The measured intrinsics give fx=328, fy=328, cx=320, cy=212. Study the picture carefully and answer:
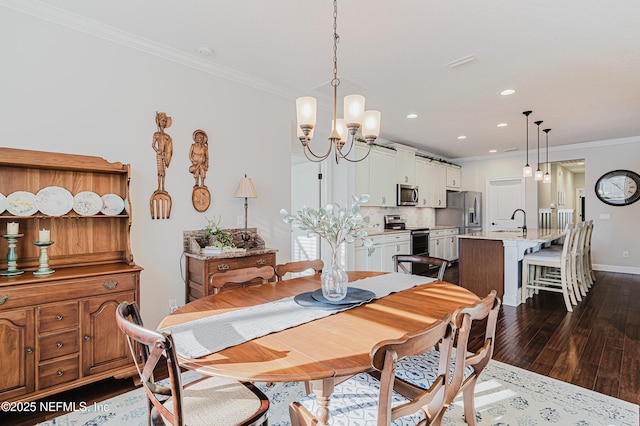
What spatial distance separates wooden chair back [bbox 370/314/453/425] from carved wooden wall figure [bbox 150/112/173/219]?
8.48ft

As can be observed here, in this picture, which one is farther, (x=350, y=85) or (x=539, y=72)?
(x=350, y=85)

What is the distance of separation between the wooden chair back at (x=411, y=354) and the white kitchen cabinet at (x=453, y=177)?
7.35 m

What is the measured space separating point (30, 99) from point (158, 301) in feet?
6.04

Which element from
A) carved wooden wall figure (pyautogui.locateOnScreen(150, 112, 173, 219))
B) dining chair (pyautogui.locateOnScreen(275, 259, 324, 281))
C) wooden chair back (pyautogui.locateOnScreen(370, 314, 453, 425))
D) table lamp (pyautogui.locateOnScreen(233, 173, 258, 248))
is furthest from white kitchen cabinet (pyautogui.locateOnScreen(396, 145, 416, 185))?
wooden chair back (pyautogui.locateOnScreen(370, 314, 453, 425))

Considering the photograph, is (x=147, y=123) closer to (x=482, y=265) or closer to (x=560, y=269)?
(x=482, y=265)

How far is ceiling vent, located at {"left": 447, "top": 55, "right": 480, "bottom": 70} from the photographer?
119 inches

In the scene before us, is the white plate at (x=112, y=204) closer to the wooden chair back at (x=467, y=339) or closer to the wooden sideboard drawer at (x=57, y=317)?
the wooden sideboard drawer at (x=57, y=317)

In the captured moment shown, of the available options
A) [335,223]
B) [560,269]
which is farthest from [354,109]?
[560,269]

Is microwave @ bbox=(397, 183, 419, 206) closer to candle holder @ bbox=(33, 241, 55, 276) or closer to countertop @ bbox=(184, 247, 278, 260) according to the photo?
countertop @ bbox=(184, 247, 278, 260)

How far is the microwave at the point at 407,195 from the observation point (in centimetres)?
629

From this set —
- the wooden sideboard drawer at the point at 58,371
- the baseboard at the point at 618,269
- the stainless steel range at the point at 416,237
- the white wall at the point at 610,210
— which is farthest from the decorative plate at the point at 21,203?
the baseboard at the point at 618,269

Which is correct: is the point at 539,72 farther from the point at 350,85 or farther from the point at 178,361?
the point at 178,361

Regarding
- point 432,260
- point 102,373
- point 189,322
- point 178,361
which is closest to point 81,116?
point 102,373

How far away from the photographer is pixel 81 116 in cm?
257
